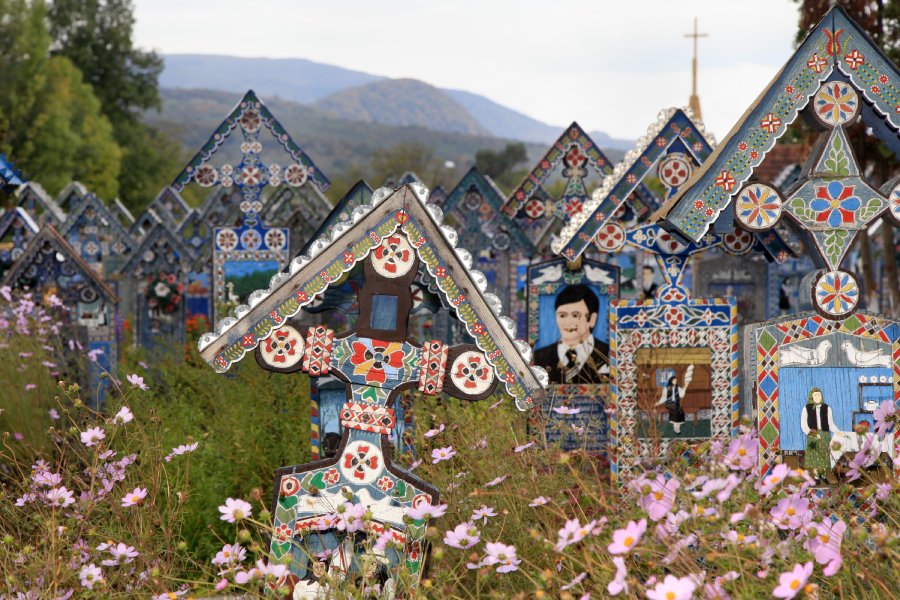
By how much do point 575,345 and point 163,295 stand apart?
27.7 ft

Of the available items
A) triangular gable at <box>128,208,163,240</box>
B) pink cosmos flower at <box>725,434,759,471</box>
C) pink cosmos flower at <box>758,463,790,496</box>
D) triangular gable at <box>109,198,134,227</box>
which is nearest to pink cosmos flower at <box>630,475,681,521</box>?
pink cosmos flower at <box>725,434,759,471</box>

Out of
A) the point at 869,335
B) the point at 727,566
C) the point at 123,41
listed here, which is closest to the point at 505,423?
the point at 869,335

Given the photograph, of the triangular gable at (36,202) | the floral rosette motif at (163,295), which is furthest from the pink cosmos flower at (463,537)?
the triangular gable at (36,202)

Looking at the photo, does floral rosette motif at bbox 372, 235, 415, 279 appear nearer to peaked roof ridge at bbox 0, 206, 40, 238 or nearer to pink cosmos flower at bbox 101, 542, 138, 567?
pink cosmos flower at bbox 101, 542, 138, 567

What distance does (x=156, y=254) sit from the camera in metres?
15.6

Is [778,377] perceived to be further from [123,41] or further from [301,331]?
[123,41]

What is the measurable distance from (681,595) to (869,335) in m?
3.63

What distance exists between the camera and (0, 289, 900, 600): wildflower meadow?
3.39m

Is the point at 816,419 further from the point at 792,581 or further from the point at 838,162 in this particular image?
the point at 792,581

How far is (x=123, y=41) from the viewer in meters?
51.2

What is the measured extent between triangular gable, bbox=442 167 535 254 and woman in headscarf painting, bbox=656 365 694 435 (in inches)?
258

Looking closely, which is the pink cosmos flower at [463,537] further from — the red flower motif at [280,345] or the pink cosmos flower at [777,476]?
the red flower motif at [280,345]

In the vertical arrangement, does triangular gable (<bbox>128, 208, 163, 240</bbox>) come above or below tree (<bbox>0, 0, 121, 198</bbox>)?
below

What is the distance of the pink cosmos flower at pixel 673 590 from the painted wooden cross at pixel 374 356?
1.54 m
